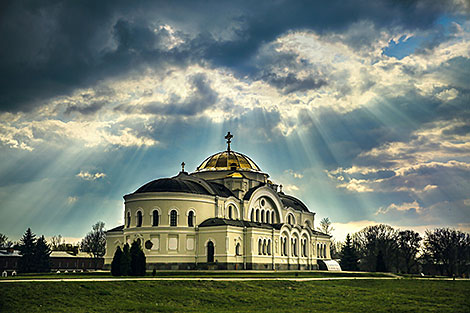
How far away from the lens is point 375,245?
94562 millimetres

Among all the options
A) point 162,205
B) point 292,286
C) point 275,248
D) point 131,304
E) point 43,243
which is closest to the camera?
point 131,304

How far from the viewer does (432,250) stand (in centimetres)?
8525

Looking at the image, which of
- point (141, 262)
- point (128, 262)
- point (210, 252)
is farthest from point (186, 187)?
A: point (128, 262)

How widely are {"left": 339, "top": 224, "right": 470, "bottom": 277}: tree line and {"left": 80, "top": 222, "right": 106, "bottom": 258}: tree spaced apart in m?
47.5

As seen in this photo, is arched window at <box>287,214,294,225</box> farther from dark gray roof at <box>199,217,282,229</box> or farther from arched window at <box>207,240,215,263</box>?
arched window at <box>207,240,215,263</box>

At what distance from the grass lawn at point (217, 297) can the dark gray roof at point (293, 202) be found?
36.7m

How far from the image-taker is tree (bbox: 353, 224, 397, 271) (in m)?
89.9

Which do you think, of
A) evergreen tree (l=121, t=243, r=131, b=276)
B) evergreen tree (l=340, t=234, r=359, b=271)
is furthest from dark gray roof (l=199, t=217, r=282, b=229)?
evergreen tree (l=121, t=243, r=131, b=276)

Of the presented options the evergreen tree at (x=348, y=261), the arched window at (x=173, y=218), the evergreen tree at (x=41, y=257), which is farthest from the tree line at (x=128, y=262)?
the evergreen tree at (x=348, y=261)

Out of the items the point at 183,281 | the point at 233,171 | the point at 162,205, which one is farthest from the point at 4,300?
the point at 233,171

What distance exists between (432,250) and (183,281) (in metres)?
63.2

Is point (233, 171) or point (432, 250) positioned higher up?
point (233, 171)

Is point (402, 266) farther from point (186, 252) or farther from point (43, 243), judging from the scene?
point (43, 243)

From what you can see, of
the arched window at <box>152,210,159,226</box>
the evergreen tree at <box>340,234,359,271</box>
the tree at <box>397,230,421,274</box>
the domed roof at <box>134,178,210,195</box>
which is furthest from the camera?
the tree at <box>397,230,421,274</box>
